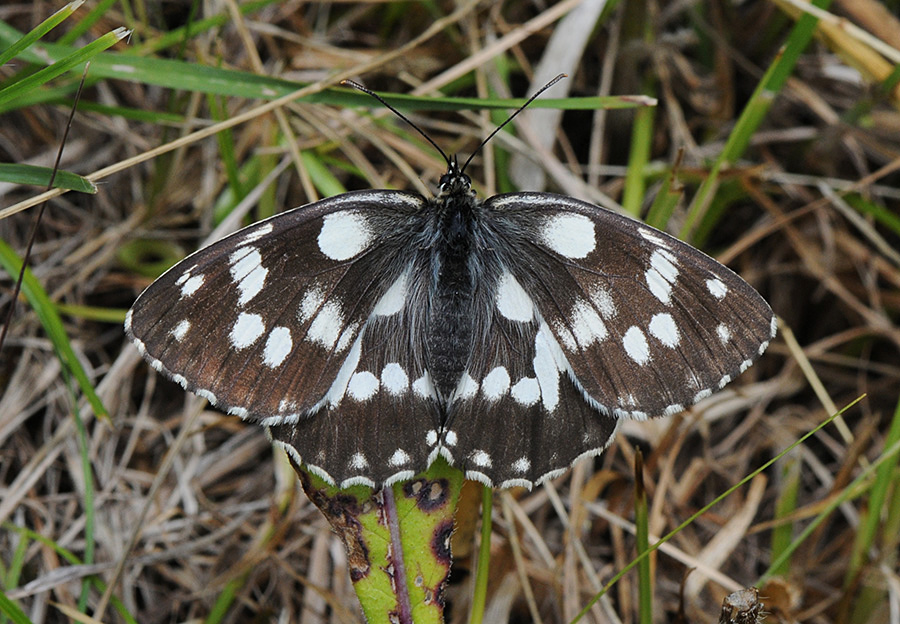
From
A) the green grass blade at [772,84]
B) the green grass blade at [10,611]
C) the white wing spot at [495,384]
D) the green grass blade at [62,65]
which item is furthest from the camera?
the green grass blade at [772,84]

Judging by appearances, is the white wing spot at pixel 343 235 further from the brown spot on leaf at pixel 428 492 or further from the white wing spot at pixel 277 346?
the brown spot on leaf at pixel 428 492

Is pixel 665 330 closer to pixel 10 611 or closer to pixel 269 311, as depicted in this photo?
pixel 269 311

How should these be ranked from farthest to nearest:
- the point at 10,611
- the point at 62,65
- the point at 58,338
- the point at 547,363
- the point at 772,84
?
the point at 772,84, the point at 58,338, the point at 547,363, the point at 62,65, the point at 10,611

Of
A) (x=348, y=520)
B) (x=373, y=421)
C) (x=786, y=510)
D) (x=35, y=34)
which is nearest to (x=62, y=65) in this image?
(x=35, y=34)

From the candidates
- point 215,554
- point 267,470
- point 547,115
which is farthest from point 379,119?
point 215,554

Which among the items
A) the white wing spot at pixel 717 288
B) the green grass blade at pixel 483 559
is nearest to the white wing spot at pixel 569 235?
the white wing spot at pixel 717 288

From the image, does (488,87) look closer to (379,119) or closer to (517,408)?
(379,119)

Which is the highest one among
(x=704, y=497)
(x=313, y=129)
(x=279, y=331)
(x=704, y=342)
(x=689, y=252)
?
(x=313, y=129)
